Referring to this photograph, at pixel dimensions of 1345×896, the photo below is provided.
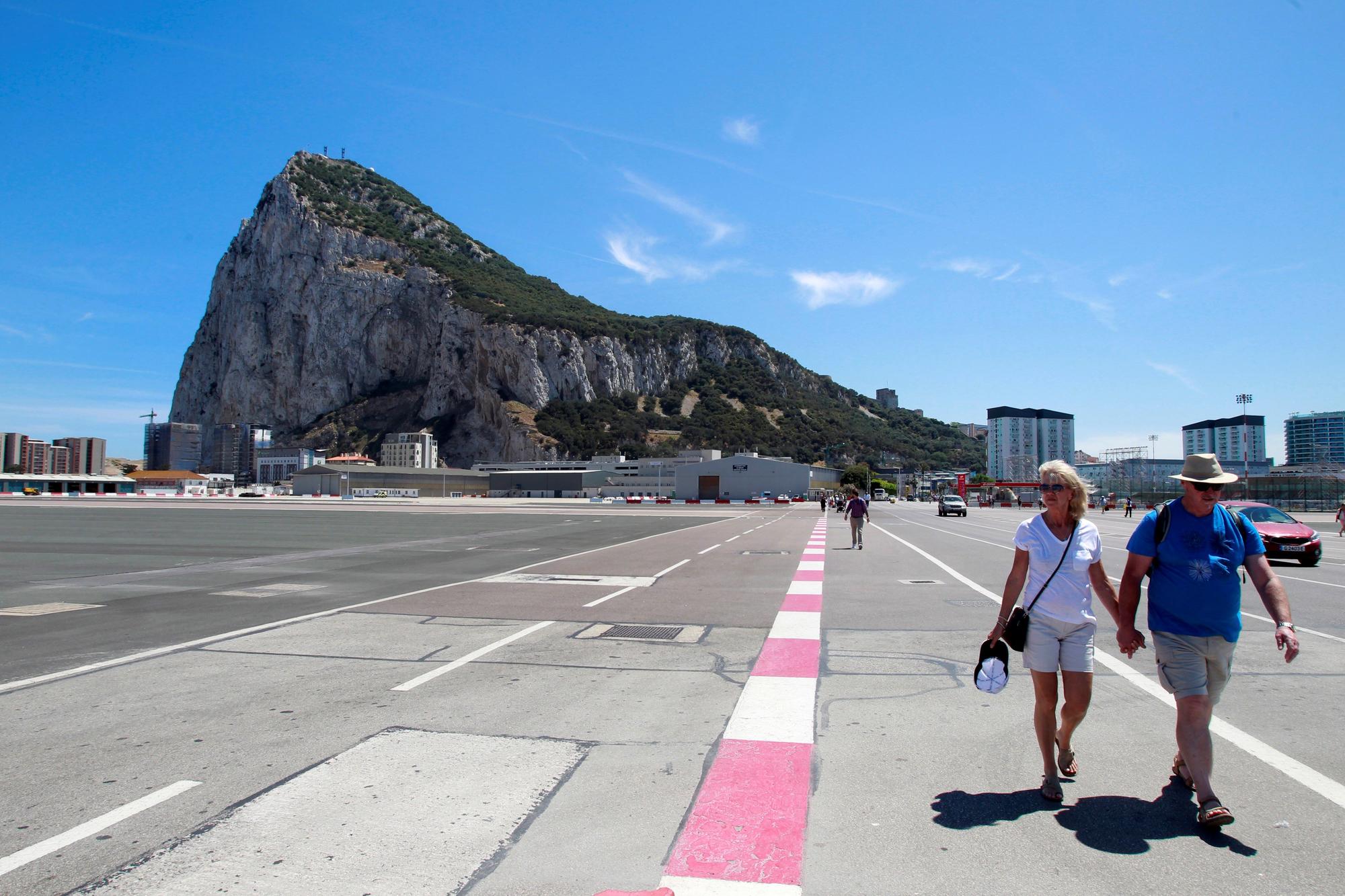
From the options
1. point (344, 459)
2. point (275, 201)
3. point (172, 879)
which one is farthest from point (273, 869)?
point (275, 201)

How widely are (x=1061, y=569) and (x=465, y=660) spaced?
16.8 ft

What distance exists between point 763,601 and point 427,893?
844 centimetres

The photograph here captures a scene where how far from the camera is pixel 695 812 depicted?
376 centimetres

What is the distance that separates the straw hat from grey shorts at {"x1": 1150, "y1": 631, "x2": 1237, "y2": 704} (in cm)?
78

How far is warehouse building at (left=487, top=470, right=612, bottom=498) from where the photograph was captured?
130 m

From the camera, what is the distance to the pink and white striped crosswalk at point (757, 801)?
3145mm

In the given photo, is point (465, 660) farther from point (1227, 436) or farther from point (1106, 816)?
point (1227, 436)

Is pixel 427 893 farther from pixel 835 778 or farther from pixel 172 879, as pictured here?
pixel 835 778

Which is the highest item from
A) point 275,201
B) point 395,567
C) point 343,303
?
point 275,201

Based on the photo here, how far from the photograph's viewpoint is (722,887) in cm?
307

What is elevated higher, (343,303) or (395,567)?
(343,303)

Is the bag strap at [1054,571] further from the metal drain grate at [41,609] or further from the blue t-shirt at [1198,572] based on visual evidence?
the metal drain grate at [41,609]

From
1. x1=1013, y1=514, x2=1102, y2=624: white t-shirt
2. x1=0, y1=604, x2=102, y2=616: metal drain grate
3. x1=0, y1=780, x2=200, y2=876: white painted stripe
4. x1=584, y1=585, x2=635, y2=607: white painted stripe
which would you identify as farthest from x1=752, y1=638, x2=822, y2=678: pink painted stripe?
x1=0, y1=604, x2=102, y2=616: metal drain grate

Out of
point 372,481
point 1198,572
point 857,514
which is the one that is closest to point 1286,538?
point 857,514
